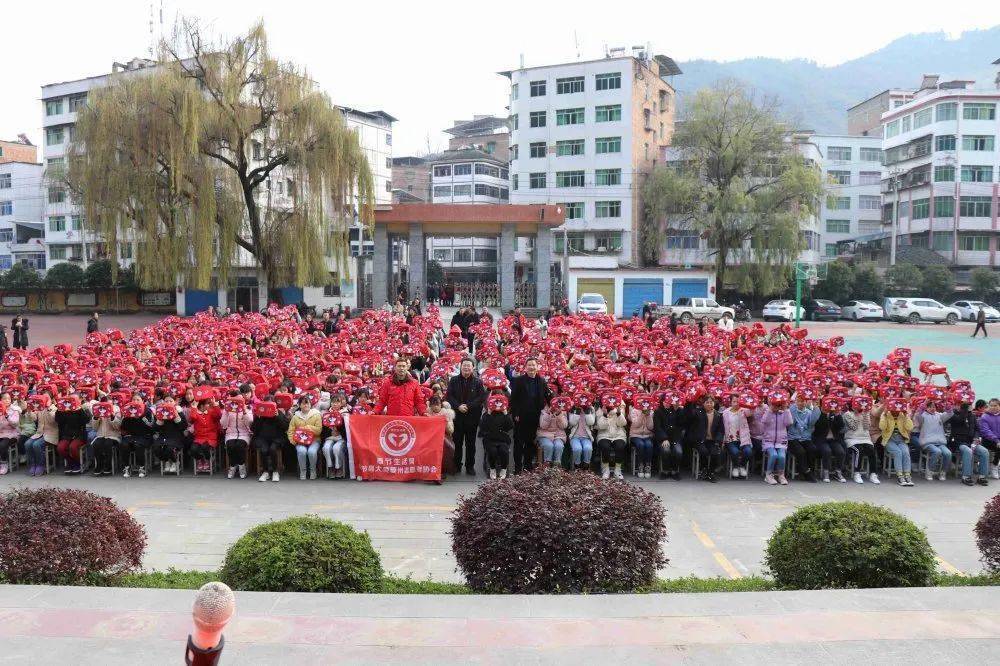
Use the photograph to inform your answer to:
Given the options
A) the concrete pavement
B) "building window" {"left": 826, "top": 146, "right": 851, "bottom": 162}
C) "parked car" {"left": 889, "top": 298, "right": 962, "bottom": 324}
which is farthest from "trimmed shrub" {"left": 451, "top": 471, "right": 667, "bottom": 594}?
"building window" {"left": 826, "top": 146, "right": 851, "bottom": 162}

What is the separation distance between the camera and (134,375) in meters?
15.0

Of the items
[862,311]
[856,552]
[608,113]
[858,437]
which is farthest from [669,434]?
[608,113]

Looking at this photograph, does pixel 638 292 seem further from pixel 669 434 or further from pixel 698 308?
pixel 669 434

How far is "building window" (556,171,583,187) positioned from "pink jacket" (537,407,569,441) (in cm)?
5097

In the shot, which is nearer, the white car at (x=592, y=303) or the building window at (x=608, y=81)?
the white car at (x=592, y=303)

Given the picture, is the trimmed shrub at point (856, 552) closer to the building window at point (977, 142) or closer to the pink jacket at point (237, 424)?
the pink jacket at point (237, 424)

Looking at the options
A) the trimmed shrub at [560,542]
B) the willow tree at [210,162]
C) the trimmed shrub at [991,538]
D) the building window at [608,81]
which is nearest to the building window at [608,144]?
the building window at [608,81]

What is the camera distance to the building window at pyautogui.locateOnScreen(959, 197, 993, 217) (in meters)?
59.5

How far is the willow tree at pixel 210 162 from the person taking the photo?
103ft

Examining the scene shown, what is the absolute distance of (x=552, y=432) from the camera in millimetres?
12883

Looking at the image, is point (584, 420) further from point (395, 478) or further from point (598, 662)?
point (598, 662)

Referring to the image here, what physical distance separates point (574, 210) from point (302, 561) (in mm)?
57446

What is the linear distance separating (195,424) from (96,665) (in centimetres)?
848

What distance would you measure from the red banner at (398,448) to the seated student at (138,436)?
10.4 ft
